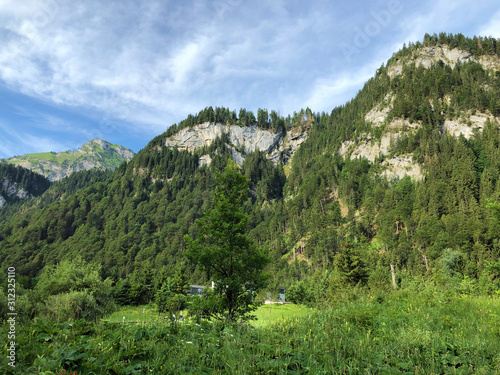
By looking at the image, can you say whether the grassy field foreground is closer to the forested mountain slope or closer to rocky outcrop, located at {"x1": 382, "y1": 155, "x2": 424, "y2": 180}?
the forested mountain slope

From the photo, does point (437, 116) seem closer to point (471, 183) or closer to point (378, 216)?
point (471, 183)

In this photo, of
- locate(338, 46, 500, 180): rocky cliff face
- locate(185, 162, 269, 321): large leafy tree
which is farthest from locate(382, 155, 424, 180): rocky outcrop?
locate(185, 162, 269, 321): large leafy tree

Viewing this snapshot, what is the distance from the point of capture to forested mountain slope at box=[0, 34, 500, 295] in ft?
260

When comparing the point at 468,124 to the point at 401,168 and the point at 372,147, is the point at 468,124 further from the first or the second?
the point at 372,147

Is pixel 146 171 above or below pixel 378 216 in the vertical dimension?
above

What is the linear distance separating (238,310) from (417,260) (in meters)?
78.2

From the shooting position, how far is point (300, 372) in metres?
3.47

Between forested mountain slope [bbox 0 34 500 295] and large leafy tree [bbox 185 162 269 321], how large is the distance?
4770 cm

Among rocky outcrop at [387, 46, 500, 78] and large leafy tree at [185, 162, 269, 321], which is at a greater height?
rocky outcrop at [387, 46, 500, 78]

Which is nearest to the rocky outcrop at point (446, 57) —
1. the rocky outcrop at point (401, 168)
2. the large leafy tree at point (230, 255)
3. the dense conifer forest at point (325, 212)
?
the dense conifer forest at point (325, 212)

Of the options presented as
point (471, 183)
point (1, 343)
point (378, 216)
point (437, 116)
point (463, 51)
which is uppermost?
point (463, 51)

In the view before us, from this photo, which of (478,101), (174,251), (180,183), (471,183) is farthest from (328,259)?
(180,183)

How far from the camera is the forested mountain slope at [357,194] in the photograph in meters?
79.2

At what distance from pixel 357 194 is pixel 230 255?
12099cm
